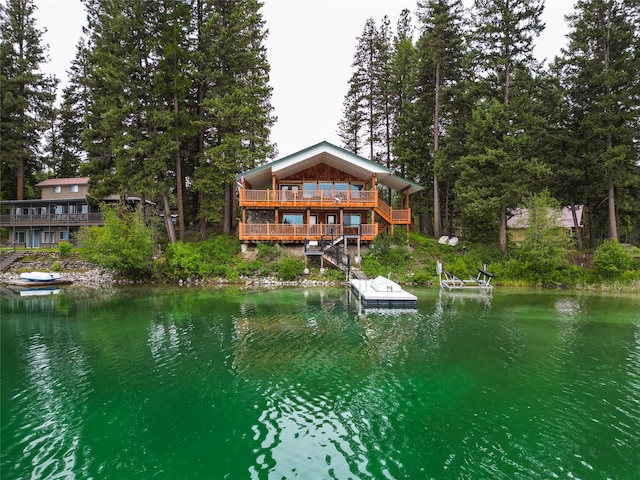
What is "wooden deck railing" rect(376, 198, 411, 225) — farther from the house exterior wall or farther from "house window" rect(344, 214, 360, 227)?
the house exterior wall

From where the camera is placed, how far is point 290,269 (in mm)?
24188

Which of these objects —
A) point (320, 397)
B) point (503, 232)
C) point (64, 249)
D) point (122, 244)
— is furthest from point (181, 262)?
point (503, 232)

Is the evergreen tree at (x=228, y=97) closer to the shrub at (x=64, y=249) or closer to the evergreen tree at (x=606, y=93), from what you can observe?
the shrub at (x=64, y=249)

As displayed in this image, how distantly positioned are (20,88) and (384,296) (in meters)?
42.9

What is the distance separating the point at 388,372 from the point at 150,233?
21815 mm

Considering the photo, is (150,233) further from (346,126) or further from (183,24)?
(346,126)

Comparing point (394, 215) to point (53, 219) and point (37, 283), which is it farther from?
point (53, 219)

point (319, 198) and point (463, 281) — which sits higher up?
point (319, 198)

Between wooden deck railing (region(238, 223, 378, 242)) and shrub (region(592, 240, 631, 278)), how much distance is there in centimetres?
1628

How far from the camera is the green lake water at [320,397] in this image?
534 cm

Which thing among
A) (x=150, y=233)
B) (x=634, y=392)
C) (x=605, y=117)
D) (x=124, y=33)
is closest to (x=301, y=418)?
(x=634, y=392)

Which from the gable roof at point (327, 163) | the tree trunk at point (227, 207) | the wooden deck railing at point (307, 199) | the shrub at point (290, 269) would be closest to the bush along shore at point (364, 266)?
the shrub at point (290, 269)

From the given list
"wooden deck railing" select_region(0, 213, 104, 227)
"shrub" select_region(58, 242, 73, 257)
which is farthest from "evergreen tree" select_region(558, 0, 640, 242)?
"wooden deck railing" select_region(0, 213, 104, 227)

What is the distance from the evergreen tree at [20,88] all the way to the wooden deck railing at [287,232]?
27.2 m
